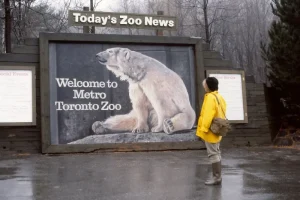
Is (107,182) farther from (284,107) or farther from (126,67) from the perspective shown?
(284,107)

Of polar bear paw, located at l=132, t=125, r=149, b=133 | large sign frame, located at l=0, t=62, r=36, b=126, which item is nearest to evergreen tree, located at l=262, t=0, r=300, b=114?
polar bear paw, located at l=132, t=125, r=149, b=133

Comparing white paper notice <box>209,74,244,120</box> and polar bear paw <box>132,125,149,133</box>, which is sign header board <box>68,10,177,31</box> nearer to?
white paper notice <box>209,74,244,120</box>

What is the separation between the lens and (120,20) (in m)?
14.2

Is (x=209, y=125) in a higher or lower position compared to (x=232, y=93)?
lower

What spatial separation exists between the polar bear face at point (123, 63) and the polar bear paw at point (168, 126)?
1.64 meters

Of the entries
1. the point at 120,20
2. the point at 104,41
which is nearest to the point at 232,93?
the point at 120,20

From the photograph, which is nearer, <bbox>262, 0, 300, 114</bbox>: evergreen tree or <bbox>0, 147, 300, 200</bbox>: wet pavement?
<bbox>0, 147, 300, 200</bbox>: wet pavement

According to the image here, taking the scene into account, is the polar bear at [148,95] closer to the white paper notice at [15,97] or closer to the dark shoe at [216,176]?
the white paper notice at [15,97]

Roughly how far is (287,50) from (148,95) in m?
5.15

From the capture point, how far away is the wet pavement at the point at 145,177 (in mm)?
6602

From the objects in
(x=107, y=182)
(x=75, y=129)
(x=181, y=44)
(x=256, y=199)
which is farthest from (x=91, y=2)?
(x=256, y=199)

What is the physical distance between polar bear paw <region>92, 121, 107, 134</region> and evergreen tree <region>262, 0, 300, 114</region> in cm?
657

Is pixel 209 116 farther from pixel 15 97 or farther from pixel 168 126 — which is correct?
pixel 15 97

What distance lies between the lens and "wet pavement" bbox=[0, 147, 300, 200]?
21.7ft
